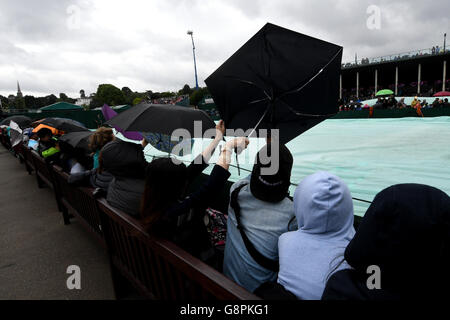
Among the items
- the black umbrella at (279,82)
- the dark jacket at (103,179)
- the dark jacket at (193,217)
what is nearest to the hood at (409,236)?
the dark jacket at (193,217)

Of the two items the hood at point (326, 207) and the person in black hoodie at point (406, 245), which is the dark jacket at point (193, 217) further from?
the person in black hoodie at point (406, 245)

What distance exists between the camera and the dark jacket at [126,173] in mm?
2471

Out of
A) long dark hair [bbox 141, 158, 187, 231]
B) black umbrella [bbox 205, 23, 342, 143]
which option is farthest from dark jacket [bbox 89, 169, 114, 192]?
black umbrella [bbox 205, 23, 342, 143]

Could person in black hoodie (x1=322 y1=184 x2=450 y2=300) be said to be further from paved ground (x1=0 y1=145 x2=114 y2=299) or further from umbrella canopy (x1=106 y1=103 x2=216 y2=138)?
paved ground (x1=0 y1=145 x2=114 y2=299)

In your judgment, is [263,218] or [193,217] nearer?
[263,218]

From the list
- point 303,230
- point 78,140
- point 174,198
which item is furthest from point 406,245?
point 78,140

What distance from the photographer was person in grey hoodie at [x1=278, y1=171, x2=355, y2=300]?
132cm

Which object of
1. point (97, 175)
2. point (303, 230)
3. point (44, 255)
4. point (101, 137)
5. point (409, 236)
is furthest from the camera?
point (44, 255)

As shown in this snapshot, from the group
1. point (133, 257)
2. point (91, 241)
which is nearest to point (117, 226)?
point (133, 257)

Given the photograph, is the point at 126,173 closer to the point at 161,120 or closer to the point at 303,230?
the point at 161,120

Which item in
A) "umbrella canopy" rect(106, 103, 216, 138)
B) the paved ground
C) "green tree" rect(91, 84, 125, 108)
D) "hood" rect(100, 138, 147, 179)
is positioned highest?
"green tree" rect(91, 84, 125, 108)

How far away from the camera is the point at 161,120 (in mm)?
2750

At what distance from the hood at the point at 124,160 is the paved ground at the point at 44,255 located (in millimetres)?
1402

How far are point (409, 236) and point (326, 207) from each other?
0.42 meters
